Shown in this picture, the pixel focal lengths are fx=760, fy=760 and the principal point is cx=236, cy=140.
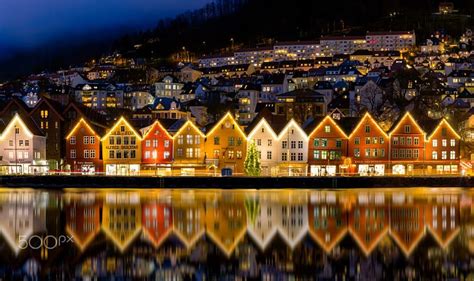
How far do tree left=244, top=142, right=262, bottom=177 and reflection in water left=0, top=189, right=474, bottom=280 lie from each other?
27.9 feet

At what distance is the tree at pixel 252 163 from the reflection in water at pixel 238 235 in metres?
8.50

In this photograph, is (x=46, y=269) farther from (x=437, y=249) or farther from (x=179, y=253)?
(x=437, y=249)

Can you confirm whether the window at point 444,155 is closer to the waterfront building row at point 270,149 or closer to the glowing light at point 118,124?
the waterfront building row at point 270,149

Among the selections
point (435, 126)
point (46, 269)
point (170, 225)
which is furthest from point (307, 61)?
point (46, 269)

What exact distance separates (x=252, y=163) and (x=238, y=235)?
25775 mm

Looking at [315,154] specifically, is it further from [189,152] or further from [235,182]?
[189,152]

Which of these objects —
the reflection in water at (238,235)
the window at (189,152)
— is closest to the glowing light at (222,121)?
the window at (189,152)

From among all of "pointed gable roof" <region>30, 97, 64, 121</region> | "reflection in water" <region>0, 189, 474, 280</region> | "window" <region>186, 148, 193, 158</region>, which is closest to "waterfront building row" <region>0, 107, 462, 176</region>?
"window" <region>186, 148, 193, 158</region>

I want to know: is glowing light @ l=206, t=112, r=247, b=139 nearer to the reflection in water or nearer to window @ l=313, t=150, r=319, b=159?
window @ l=313, t=150, r=319, b=159

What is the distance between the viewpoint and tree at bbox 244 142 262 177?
6028 centimetres

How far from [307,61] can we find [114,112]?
60.4m

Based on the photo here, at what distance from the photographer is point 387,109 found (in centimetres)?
9031

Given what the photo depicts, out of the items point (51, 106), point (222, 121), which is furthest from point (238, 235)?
point (51, 106)

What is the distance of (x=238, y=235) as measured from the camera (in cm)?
3481
